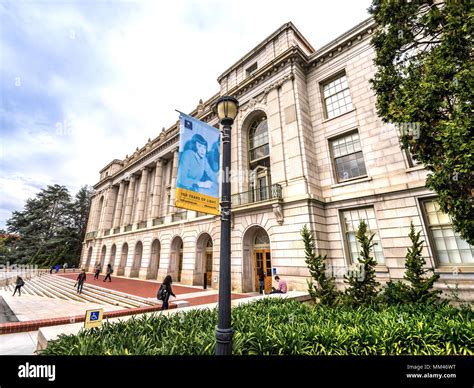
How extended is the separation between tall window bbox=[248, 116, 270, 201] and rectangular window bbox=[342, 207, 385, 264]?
211 inches

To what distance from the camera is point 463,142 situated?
5883mm

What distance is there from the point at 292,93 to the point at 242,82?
4954mm

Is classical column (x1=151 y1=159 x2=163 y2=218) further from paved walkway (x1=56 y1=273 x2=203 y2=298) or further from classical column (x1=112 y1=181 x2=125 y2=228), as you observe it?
classical column (x1=112 y1=181 x2=125 y2=228)

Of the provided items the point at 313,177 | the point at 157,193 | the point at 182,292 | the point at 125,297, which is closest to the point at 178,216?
the point at 157,193

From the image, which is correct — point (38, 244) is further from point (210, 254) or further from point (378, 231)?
point (378, 231)

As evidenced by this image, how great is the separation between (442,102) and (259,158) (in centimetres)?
1123

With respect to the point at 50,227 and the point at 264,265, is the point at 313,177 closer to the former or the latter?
the point at 264,265

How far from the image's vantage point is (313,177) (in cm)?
1386

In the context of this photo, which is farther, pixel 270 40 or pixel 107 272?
pixel 107 272

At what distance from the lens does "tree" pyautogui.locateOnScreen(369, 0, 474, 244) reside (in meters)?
6.05

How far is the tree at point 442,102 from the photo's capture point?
6.05m

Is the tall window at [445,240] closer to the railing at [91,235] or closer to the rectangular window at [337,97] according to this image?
the rectangular window at [337,97]

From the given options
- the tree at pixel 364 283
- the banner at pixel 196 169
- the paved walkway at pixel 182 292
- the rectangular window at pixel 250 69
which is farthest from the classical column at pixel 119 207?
the tree at pixel 364 283
